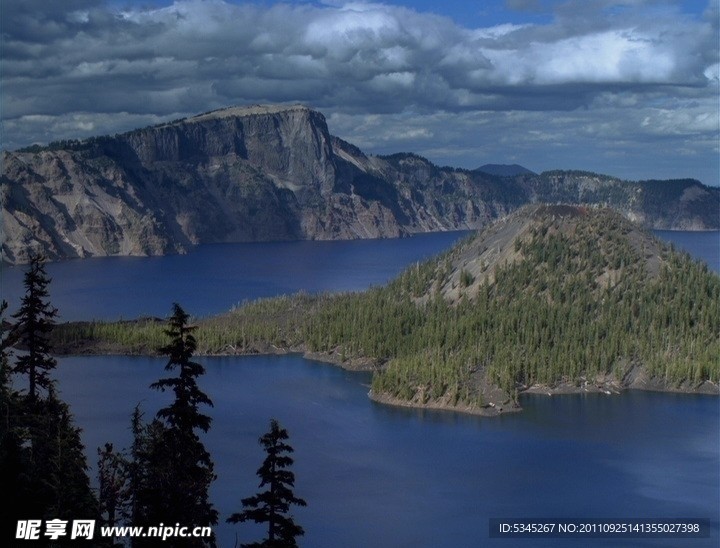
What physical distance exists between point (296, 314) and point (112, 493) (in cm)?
12606

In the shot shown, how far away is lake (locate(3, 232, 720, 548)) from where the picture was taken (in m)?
76.3

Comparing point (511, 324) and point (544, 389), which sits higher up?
point (511, 324)

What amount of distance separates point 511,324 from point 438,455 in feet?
153

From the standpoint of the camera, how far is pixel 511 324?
13900cm

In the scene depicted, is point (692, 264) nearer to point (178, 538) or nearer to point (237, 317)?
point (237, 317)

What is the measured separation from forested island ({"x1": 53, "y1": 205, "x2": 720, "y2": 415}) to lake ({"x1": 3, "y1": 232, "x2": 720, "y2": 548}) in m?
5.33

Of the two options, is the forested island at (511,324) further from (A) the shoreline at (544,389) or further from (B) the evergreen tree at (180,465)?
(B) the evergreen tree at (180,465)

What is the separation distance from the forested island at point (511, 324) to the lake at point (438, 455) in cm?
533

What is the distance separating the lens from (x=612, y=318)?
141 metres

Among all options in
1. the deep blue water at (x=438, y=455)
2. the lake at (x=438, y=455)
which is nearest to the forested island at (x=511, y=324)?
the deep blue water at (x=438, y=455)

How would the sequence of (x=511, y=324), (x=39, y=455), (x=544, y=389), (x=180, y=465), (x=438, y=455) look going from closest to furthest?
(x=180, y=465)
(x=39, y=455)
(x=438, y=455)
(x=544, y=389)
(x=511, y=324)

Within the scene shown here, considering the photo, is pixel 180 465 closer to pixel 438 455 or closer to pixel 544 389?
pixel 438 455

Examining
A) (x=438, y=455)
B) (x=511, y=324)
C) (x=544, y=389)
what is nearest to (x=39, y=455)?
(x=438, y=455)

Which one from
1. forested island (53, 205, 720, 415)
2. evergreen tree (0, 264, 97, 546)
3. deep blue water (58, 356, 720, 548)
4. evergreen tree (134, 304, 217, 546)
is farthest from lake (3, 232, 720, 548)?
evergreen tree (134, 304, 217, 546)
